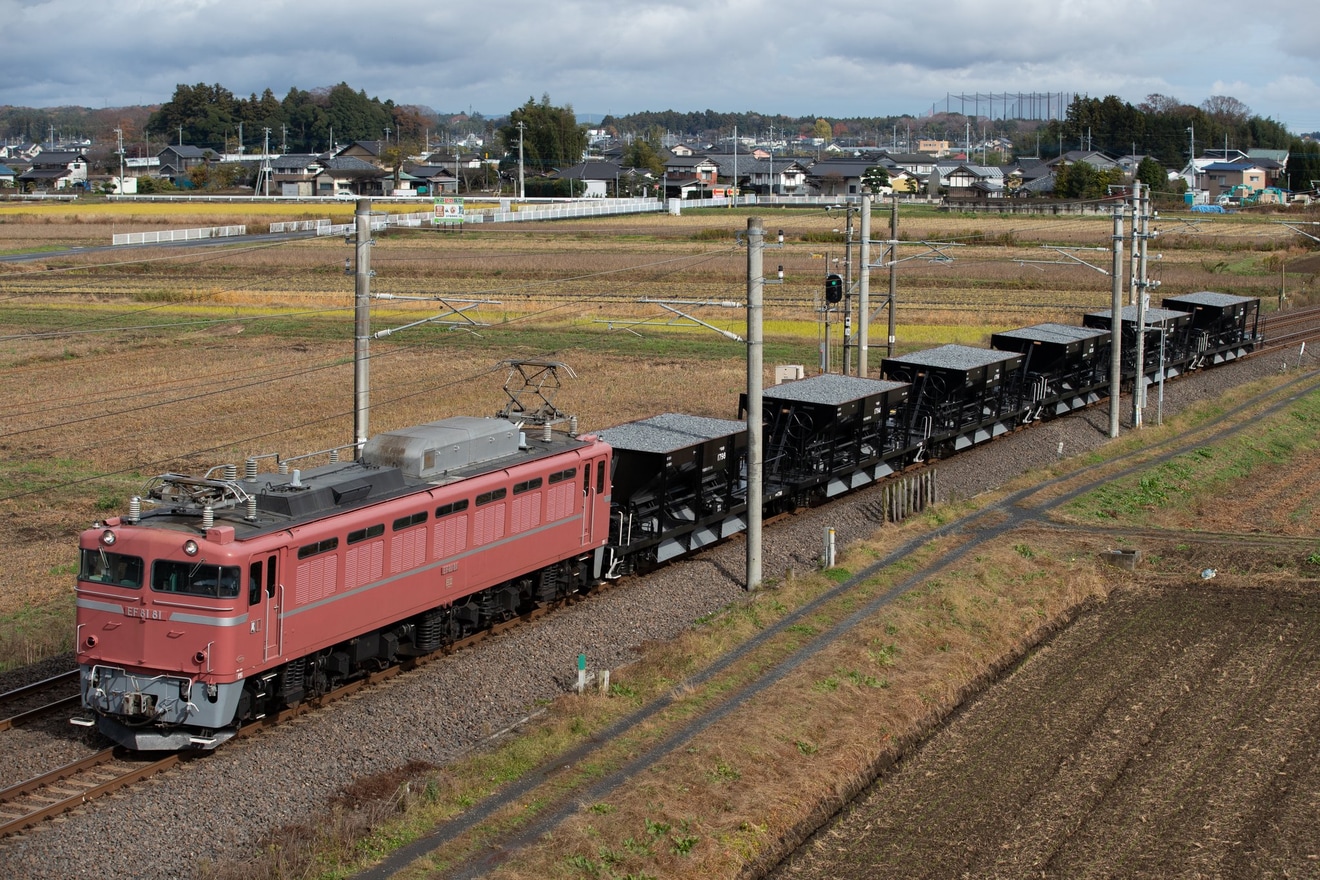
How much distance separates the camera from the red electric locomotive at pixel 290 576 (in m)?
17.6

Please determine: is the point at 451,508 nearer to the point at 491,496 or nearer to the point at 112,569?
the point at 491,496

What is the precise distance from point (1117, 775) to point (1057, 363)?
29994 mm

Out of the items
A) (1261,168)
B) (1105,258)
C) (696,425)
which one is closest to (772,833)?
(696,425)

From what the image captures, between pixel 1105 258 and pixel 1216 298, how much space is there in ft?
110

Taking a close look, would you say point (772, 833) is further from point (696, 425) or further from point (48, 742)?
point (696, 425)

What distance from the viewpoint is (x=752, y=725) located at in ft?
60.8

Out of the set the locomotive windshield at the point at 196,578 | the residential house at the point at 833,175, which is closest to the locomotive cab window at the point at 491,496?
the locomotive windshield at the point at 196,578

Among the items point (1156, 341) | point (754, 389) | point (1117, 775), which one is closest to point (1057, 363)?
point (1156, 341)

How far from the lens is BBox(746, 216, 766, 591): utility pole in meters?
24.6

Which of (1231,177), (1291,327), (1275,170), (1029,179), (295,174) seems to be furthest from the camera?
(1029,179)

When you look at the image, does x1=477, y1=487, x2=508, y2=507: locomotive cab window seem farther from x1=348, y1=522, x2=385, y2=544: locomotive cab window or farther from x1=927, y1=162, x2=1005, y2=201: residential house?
x1=927, y1=162, x2=1005, y2=201: residential house

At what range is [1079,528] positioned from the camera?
31.7 m

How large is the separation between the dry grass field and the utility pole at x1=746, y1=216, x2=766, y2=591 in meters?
3.69

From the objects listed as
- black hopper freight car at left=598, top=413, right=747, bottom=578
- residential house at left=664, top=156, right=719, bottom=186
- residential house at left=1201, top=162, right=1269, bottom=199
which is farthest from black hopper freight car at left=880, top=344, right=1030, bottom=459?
residential house at left=664, top=156, right=719, bottom=186
